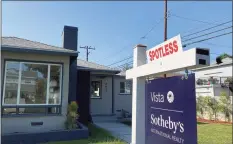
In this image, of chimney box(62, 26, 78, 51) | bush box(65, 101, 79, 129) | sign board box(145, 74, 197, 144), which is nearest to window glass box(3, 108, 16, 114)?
bush box(65, 101, 79, 129)

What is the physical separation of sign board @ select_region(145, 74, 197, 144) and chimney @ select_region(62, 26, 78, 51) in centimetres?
750

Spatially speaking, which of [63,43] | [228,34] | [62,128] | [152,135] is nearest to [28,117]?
[62,128]

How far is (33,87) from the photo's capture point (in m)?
9.01

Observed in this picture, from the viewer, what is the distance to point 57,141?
810 centimetres

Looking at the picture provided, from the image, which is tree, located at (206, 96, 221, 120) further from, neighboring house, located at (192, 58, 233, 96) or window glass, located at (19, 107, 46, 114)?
window glass, located at (19, 107, 46, 114)

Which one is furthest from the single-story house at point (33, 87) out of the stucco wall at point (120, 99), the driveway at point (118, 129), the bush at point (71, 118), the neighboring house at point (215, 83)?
the neighboring house at point (215, 83)

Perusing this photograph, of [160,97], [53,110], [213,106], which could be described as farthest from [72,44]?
[213,106]

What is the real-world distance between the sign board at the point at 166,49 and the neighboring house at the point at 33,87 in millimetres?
5666

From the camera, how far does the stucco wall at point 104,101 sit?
54.7 feet

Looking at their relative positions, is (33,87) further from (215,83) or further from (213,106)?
(215,83)

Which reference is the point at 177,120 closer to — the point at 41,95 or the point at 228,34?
→ the point at 41,95

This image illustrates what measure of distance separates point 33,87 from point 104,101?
8490 millimetres

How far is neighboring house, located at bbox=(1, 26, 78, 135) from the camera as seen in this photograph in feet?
27.9

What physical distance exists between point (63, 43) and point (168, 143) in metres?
8.57
